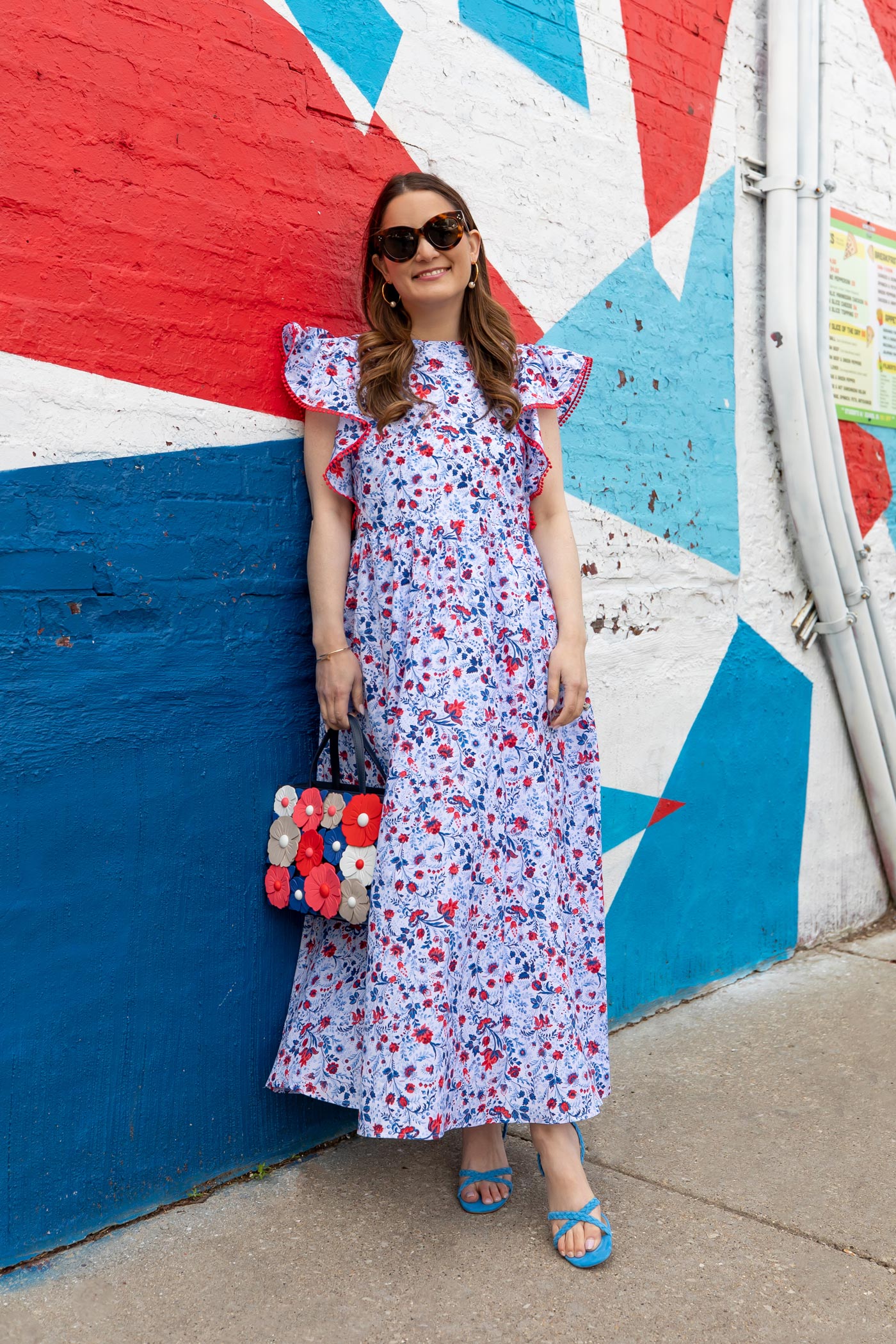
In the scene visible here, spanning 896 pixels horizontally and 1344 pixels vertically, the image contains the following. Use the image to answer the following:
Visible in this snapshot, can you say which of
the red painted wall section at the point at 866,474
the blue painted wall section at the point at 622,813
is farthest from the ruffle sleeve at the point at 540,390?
the red painted wall section at the point at 866,474

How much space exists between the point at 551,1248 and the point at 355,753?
96 cm

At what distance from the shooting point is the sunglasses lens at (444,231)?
2250mm

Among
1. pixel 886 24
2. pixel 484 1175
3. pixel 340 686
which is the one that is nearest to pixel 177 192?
pixel 340 686

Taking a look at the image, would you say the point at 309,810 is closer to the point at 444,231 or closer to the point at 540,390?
the point at 540,390

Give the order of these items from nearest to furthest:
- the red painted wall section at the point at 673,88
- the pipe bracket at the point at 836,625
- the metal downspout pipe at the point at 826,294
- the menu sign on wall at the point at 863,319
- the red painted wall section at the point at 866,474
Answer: the red painted wall section at the point at 673,88, the metal downspout pipe at the point at 826,294, the pipe bracket at the point at 836,625, the menu sign on wall at the point at 863,319, the red painted wall section at the point at 866,474

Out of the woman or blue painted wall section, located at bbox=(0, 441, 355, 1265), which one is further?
the woman

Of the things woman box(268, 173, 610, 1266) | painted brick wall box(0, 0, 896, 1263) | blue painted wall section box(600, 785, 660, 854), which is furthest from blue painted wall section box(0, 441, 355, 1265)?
blue painted wall section box(600, 785, 660, 854)

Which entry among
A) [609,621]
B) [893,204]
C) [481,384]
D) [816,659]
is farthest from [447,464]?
[893,204]

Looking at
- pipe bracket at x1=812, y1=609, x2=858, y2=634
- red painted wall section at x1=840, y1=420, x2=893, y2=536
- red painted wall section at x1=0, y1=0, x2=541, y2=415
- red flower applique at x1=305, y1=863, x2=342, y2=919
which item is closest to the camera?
red painted wall section at x1=0, y1=0, x2=541, y2=415

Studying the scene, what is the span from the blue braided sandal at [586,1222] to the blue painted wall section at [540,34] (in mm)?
2540

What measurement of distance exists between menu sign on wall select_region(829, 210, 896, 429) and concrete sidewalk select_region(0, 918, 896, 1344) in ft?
7.49

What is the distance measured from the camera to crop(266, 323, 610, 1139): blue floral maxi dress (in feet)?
6.96

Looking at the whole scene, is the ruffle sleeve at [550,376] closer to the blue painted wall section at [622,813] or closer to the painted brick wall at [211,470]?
the painted brick wall at [211,470]

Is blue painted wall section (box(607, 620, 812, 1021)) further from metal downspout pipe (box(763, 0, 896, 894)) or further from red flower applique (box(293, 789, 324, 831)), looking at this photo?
red flower applique (box(293, 789, 324, 831))
